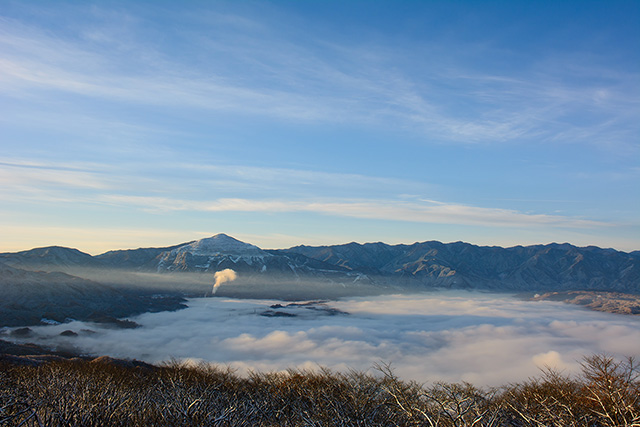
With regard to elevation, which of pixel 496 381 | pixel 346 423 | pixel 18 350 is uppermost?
pixel 346 423

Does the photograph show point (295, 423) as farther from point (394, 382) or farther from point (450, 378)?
point (450, 378)

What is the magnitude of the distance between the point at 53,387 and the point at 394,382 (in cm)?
3793

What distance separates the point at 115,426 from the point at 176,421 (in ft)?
13.5

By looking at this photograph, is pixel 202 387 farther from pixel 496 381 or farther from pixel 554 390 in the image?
pixel 496 381

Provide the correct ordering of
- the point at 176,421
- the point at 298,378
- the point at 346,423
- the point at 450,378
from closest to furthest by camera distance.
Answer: the point at 176,421 → the point at 346,423 → the point at 298,378 → the point at 450,378

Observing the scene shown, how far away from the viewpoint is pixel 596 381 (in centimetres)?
→ 4072

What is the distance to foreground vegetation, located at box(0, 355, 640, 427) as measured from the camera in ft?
95.6

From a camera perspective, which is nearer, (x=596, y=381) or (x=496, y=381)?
(x=596, y=381)

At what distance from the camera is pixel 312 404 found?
4497 cm

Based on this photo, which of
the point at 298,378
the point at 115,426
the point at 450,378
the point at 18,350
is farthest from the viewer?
the point at 450,378

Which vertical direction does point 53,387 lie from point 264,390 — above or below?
above

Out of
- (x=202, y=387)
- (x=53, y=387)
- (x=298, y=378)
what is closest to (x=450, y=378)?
(x=298, y=378)

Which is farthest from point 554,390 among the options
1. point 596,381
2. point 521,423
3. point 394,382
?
point 394,382

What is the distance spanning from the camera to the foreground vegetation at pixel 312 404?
29141 mm
